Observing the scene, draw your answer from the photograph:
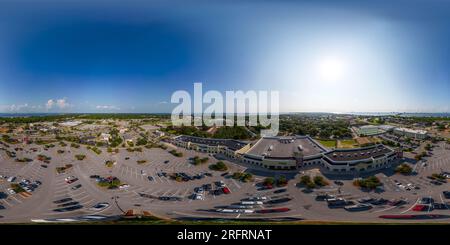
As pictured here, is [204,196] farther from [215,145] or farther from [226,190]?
[215,145]

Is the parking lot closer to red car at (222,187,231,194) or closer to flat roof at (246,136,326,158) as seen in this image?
red car at (222,187,231,194)

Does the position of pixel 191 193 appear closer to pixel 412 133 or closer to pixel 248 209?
pixel 248 209

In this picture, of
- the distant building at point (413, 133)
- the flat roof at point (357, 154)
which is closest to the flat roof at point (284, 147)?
the flat roof at point (357, 154)

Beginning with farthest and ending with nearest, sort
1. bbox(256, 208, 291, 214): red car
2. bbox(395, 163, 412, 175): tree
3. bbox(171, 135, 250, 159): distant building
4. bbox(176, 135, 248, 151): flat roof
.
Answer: bbox(176, 135, 248, 151): flat roof
bbox(171, 135, 250, 159): distant building
bbox(395, 163, 412, 175): tree
bbox(256, 208, 291, 214): red car

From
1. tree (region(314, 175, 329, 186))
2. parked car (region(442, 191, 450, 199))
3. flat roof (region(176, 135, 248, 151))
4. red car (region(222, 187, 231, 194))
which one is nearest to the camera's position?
parked car (region(442, 191, 450, 199))

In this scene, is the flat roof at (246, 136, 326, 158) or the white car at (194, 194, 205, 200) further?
the flat roof at (246, 136, 326, 158)

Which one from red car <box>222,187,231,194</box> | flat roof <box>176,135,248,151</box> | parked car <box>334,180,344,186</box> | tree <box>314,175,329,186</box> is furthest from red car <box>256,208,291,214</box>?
flat roof <box>176,135,248,151</box>

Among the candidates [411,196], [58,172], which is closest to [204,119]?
[58,172]

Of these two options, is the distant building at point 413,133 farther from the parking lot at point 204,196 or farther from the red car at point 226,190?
the red car at point 226,190
